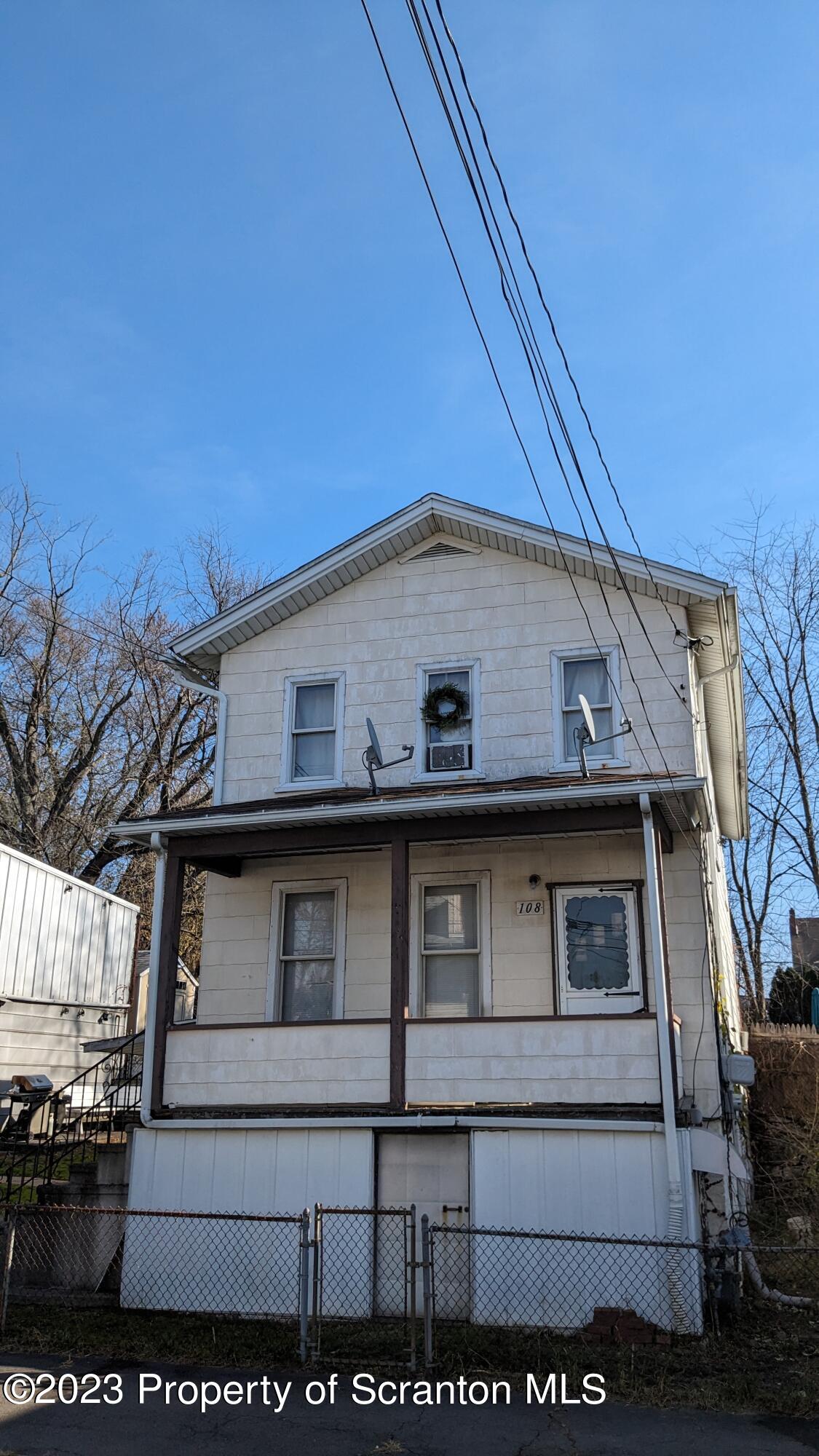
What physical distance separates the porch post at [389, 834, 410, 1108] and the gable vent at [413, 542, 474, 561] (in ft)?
13.4

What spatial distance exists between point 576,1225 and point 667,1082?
5.11 feet

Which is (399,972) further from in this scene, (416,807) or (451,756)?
(451,756)

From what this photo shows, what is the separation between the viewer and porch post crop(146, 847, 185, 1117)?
12523 millimetres

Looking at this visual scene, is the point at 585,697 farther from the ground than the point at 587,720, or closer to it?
farther from the ground

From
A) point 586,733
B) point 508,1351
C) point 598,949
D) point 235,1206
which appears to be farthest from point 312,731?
point 508,1351

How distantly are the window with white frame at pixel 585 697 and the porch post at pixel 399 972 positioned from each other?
7.57ft

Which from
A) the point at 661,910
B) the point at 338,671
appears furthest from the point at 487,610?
the point at 661,910

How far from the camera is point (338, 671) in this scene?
14703mm

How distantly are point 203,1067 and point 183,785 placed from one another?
61.4 feet

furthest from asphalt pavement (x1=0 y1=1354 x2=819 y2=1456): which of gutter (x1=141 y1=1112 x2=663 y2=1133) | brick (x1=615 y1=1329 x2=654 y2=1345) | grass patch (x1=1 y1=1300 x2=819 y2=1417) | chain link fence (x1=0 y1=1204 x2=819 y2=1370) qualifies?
gutter (x1=141 y1=1112 x2=663 y2=1133)

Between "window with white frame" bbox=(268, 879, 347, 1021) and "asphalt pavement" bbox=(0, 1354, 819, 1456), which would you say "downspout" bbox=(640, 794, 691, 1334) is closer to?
"asphalt pavement" bbox=(0, 1354, 819, 1456)

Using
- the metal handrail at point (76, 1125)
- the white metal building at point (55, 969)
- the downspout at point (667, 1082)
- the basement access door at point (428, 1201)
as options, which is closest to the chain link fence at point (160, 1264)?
the metal handrail at point (76, 1125)

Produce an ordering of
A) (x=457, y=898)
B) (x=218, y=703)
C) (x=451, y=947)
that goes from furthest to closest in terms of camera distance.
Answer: (x=218, y=703), (x=457, y=898), (x=451, y=947)

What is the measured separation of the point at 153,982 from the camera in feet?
41.8
